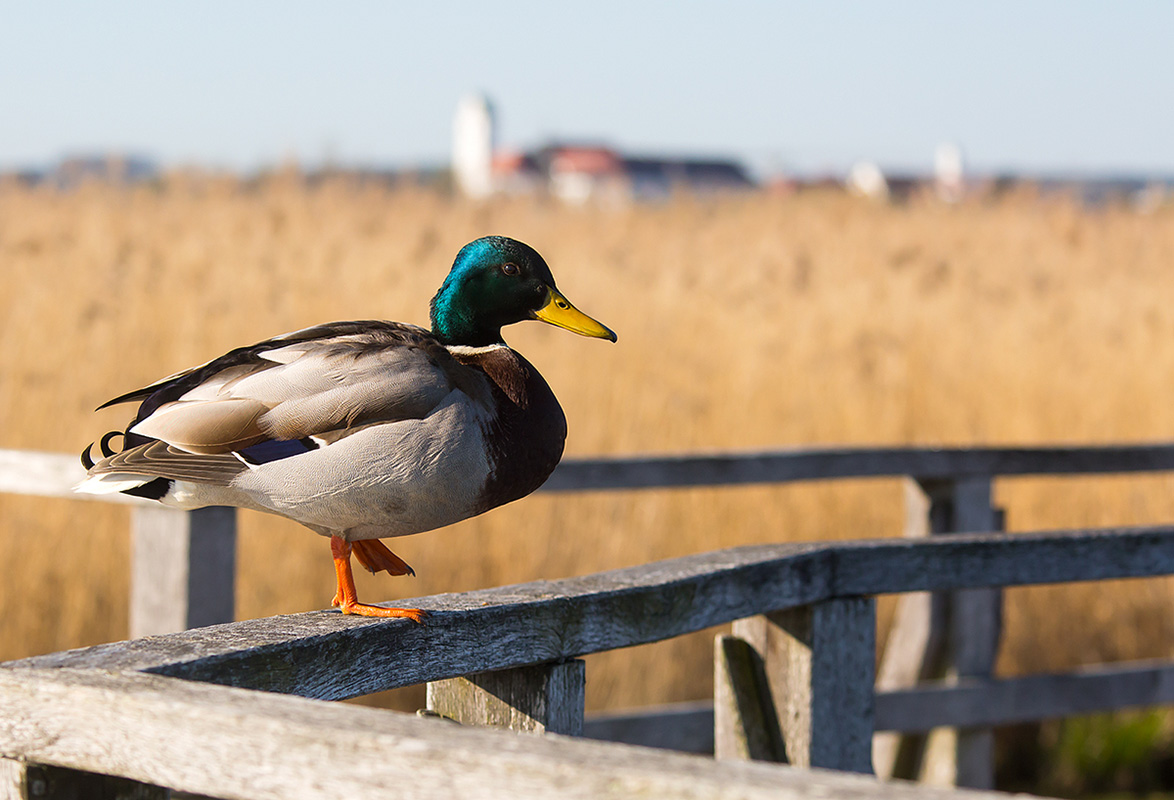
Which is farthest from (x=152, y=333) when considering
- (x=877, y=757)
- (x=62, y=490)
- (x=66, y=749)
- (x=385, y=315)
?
(x=66, y=749)

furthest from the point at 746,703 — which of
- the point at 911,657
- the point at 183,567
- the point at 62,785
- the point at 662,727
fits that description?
the point at 911,657

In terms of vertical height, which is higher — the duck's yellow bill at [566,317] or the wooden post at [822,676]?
the duck's yellow bill at [566,317]

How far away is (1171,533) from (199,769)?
1.74 metres

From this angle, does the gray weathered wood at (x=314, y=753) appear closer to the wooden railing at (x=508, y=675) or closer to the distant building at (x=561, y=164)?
the wooden railing at (x=508, y=675)

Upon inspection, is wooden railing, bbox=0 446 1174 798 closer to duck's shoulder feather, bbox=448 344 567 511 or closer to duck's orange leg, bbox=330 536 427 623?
duck's orange leg, bbox=330 536 427 623

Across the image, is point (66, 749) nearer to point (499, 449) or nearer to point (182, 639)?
point (182, 639)

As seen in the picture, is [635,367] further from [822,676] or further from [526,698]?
[526,698]

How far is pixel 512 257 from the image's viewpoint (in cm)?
157

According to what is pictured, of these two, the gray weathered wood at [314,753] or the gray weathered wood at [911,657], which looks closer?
the gray weathered wood at [314,753]

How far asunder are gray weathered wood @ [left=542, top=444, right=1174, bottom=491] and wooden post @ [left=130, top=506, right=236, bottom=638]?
0.82 meters

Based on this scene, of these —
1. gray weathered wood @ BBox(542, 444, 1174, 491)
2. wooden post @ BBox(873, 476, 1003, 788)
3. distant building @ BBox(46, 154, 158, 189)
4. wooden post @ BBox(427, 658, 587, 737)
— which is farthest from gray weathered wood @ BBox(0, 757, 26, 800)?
distant building @ BBox(46, 154, 158, 189)

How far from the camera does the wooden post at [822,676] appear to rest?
83.3 inches

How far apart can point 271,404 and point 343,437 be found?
77mm

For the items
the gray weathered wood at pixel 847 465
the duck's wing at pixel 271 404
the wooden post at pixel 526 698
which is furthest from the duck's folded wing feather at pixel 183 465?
the gray weathered wood at pixel 847 465
